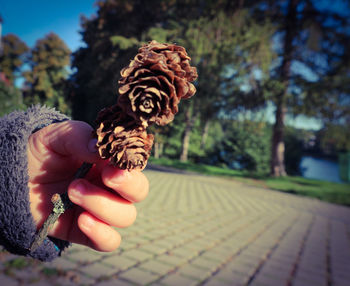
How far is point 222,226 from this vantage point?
18.0 ft

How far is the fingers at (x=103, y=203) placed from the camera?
0.87 metres

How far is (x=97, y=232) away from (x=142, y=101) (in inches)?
24.7

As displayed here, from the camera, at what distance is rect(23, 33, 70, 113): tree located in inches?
63.5

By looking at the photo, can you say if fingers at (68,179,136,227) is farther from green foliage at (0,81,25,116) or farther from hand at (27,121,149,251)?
green foliage at (0,81,25,116)

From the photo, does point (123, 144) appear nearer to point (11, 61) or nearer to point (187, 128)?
point (11, 61)

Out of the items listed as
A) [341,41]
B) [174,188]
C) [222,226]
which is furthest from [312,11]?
[222,226]

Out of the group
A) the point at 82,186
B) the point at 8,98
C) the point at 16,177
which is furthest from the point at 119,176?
the point at 8,98

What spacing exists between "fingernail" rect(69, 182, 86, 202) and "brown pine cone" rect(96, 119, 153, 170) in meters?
0.24

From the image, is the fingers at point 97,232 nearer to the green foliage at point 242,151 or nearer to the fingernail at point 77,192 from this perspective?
the fingernail at point 77,192

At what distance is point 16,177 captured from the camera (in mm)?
1014

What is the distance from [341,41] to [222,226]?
16.2 metres

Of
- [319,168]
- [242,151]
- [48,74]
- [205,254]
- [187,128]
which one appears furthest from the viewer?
[319,168]

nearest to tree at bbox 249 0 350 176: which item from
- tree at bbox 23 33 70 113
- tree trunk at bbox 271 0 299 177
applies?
tree trunk at bbox 271 0 299 177

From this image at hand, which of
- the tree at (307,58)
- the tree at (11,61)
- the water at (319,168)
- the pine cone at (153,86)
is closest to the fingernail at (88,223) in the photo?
the pine cone at (153,86)
